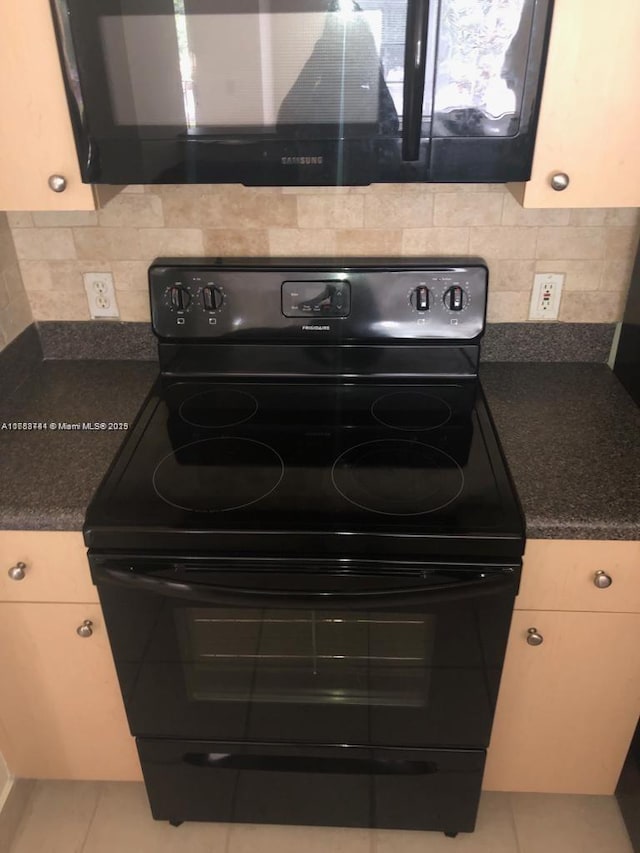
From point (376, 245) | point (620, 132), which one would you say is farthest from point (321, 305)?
point (620, 132)

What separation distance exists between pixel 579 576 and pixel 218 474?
645 mm

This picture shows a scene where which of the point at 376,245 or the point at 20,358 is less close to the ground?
the point at 376,245

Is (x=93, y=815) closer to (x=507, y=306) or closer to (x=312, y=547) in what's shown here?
(x=312, y=547)

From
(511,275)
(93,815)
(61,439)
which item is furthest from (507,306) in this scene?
(93,815)

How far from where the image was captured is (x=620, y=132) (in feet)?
3.53

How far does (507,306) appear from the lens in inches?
60.6

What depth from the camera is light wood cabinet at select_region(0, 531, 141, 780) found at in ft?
3.96

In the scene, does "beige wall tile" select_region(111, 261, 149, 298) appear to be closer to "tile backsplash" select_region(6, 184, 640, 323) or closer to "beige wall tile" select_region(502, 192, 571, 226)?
"tile backsplash" select_region(6, 184, 640, 323)

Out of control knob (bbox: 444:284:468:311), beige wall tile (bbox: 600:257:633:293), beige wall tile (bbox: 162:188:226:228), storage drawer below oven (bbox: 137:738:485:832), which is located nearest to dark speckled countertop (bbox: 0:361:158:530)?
beige wall tile (bbox: 162:188:226:228)

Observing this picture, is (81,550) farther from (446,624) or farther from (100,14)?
(100,14)

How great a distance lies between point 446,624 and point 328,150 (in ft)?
2.63

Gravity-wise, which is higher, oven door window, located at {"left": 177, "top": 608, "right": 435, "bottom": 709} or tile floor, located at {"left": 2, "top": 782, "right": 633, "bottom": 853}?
oven door window, located at {"left": 177, "top": 608, "right": 435, "bottom": 709}

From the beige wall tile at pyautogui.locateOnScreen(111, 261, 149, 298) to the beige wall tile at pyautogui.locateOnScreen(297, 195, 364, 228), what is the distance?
0.37m

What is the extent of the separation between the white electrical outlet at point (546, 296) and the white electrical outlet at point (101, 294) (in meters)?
0.94
